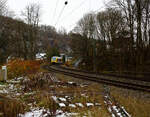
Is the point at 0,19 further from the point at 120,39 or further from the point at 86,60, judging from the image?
the point at 120,39

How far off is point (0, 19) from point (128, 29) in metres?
22.2

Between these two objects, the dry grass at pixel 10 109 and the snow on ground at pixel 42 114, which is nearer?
the dry grass at pixel 10 109

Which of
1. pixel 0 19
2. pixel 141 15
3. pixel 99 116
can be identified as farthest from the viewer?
pixel 0 19

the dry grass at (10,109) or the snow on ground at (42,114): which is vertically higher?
the dry grass at (10,109)

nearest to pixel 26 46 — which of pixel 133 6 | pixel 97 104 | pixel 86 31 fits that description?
pixel 86 31

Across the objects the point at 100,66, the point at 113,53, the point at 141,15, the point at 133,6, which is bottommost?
the point at 100,66

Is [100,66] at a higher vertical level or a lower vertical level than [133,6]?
lower

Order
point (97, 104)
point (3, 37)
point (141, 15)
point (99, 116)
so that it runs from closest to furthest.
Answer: point (99, 116) < point (97, 104) < point (141, 15) < point (3, 37)

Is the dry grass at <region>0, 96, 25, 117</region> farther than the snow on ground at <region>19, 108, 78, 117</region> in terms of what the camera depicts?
No

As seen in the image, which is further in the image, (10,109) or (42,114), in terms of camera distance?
(42,114)

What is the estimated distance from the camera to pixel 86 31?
119ft

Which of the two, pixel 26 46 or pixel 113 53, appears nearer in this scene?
pixel 113 53

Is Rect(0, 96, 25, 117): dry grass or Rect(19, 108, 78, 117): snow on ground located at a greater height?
Rect(0, 96, 25, 117): dry grass

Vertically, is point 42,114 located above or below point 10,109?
below
